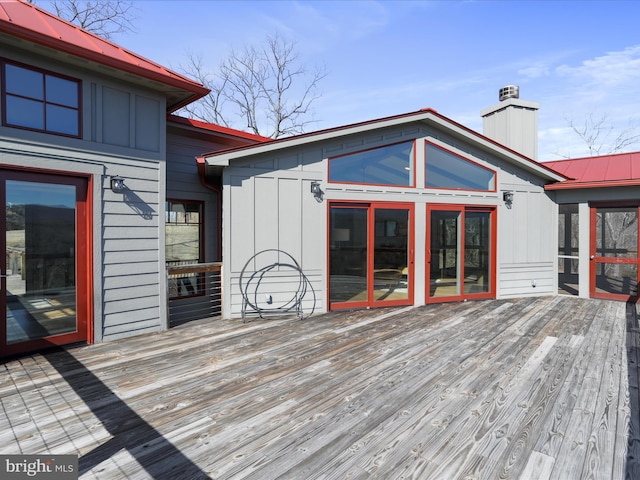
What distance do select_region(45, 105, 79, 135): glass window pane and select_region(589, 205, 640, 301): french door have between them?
29.1 feet

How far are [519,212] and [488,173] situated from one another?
3.49ft

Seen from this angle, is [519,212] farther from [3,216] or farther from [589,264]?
[3,216]

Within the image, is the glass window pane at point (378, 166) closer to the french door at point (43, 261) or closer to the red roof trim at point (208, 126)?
the red roof trim at point (208, 126)

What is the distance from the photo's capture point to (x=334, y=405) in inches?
104

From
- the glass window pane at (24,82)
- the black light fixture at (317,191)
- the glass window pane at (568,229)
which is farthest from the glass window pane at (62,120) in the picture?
the glass window pane at (568,229)

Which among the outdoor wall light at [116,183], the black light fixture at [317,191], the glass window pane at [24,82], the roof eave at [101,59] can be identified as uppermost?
the roof eave at [101,59]

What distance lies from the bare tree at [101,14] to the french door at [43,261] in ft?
33.8

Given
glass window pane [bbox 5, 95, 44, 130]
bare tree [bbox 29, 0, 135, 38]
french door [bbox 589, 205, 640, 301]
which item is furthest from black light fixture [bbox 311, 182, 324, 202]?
bare tree [bbox 29, 0, 135, 38]

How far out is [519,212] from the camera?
6.98 meters

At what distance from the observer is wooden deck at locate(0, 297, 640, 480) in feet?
6.52

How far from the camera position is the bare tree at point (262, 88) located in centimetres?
1716

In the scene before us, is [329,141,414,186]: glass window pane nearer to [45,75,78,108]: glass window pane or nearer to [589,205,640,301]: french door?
[45,75,78,108]: glass window pane

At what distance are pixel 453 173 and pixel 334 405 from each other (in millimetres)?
5294

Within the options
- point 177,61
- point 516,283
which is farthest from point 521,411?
point 177,61
